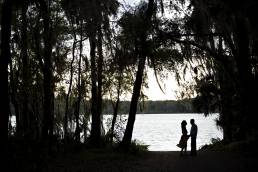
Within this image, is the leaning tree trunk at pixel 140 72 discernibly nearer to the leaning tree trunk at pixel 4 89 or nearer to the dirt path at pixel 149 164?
the dirt path at pixel 149 164

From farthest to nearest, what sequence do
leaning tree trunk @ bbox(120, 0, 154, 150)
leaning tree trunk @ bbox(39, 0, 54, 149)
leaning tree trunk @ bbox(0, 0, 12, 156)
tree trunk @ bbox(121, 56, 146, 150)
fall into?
tree trunk @ bbox(121, 56, 146, 150) → leaning tree trunk @ bbox(120, 0, 154, 150) → leaning tree trunk @ bbox(39, 0, 54, 149) → leaning tree trunk @ bbox(0, 0, 12, 156)

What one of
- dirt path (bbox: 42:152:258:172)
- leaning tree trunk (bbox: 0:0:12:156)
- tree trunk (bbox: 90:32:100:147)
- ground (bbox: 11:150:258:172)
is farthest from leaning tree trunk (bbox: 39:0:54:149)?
leaning tree trunk (bbox: 0:0:12:156)

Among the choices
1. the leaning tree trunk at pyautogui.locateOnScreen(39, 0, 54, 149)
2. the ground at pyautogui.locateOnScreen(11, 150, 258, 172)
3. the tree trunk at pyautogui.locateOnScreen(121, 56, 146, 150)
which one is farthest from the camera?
the tree trunk at pyautogui.locateOnScreen(121, 56, 146, 150)

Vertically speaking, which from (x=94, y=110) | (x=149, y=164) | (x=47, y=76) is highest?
(x=47, y=76)

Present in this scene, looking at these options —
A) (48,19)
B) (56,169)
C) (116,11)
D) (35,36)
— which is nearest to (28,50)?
(35,36)

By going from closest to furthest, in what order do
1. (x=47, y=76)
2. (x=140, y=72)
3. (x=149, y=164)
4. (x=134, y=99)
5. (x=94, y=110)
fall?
(x=149, y=164), (x=47, y=76), (x=140, y=72), (x=134, y=99), (x=94, y=110)

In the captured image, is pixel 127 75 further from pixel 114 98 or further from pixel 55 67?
pixel 55 67

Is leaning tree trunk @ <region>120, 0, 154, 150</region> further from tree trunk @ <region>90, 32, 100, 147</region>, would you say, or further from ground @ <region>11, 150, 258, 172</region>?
tree trunk @ <region>90, 32, 100, 147</region>

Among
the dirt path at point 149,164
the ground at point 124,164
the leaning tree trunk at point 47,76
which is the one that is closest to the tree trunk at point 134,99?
the ground at point 124,164

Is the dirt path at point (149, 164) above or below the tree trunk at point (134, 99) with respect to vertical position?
below

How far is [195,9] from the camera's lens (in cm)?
1881

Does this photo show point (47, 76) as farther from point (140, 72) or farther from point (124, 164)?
point (124, 164)

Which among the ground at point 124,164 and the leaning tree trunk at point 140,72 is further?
the leaning tree trunk at point 140,72

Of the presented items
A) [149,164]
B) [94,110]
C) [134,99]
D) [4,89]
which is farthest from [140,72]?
[4,89]
